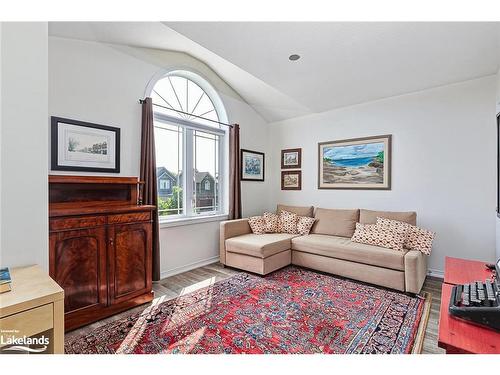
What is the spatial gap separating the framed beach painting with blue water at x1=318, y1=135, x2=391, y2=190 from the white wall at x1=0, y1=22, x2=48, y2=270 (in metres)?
3.61

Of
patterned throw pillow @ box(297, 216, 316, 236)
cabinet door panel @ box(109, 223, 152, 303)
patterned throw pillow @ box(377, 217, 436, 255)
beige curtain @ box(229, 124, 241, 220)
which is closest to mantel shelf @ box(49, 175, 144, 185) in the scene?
cabinet door panel @ box(109, 223, 152, 303)

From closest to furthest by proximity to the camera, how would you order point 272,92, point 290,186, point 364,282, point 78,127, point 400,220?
point 78,127, point 364,282, point 400,220, point 272,92, point 290,186

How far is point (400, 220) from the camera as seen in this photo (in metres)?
3.13

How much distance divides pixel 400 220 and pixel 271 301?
194 cm

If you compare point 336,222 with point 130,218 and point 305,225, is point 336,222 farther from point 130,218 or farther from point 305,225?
point 130,218

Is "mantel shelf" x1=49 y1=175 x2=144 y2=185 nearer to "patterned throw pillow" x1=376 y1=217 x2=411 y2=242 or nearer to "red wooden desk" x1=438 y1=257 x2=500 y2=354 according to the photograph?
"red wooden desk" x1=438 y1=257 x2=500 y2=354

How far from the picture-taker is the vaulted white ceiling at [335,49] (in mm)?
2160

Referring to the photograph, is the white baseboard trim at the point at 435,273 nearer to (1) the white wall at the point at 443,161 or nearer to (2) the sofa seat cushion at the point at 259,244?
(1) the white wall at the point at 443,161

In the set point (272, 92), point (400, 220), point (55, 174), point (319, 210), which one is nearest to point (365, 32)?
point (272, 92)

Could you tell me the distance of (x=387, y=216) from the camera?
128 inches

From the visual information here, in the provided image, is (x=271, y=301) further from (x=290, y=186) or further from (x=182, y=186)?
(x=290, y=186)

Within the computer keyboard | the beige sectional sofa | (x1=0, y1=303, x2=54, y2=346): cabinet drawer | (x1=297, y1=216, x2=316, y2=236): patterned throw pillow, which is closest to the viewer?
(x1=0, y1=303, x2=54, y2=346): cabinet drawer

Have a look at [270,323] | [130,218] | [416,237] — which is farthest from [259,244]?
[416,237]

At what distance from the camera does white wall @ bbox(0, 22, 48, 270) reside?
1138 millimetres
